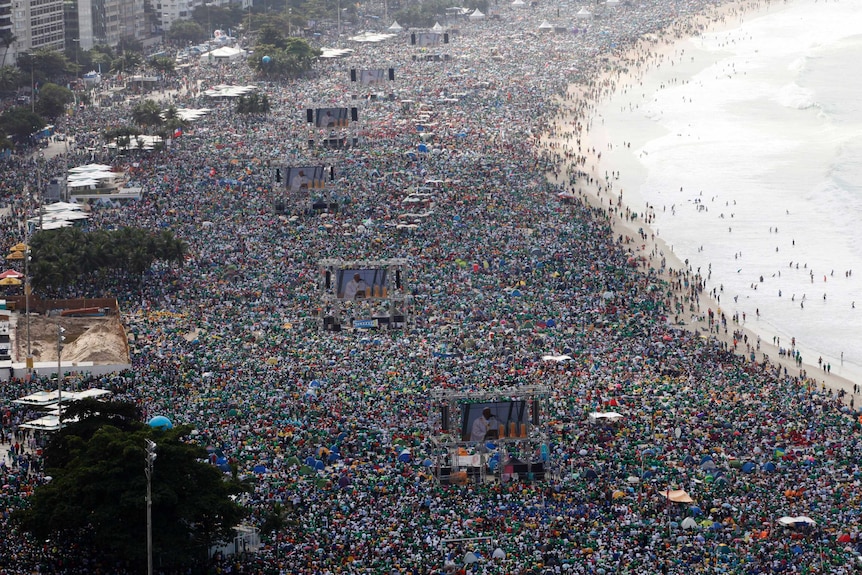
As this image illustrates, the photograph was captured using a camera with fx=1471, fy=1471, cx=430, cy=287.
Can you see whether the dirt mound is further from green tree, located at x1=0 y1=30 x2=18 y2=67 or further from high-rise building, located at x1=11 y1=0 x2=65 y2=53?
high-rise building, located at x1=11 y1=0 x2=65 y2=53

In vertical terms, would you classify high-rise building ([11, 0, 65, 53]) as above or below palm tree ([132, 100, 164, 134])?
above

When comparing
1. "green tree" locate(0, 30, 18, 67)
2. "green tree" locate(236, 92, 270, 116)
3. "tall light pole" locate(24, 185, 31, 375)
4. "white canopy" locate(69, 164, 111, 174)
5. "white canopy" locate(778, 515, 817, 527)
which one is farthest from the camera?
"green tree" locate(0, 30, 18, 67)

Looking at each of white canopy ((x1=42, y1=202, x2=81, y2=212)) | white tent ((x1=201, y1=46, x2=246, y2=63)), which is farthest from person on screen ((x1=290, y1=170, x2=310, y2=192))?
white tent ((x1=201, y1=46, x2=246, y2=63))

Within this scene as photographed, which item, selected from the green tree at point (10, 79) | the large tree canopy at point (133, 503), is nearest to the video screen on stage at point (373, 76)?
the green tree at point (10, 79)

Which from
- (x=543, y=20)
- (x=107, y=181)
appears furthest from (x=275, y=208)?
(x=543, y=20)

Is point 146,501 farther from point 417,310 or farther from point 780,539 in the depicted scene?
point 417,310
